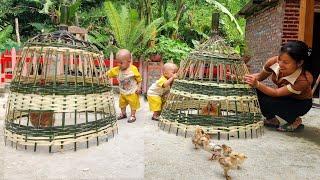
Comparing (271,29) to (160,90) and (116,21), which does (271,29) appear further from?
(160,90)

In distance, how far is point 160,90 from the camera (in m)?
5.52

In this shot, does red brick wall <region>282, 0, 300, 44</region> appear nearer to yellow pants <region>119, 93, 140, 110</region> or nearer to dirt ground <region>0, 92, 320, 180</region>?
dirt ground <region>0, 92, 320, 180</region>

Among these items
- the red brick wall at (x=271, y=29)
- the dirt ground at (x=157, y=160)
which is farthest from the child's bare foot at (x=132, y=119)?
the red brick wall at (x=271, y=29)

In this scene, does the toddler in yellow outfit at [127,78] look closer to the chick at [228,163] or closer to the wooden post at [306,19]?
the chick at [228,163]

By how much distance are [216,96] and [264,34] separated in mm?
6944

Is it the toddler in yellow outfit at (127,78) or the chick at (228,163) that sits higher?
the toddler in yellow outfit at (127,78)

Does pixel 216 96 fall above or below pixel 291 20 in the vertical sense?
below

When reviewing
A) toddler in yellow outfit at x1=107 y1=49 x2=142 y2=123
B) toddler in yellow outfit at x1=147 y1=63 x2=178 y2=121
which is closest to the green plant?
toddler in yellow outfit at x1=147 y1=63 x2=178 y2=121

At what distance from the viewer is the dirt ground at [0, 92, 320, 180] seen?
3.08 m

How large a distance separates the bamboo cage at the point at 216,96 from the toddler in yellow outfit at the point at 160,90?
42 centimetres

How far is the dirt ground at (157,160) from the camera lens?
121 inches

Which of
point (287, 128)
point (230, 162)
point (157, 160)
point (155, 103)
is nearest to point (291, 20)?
point (287, 128)

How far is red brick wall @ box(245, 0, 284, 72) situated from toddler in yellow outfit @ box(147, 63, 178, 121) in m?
4.43

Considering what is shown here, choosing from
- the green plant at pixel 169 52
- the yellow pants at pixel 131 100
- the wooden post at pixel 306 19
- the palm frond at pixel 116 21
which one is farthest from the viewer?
Result: the palm frond at pixel 116 21
